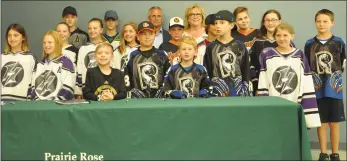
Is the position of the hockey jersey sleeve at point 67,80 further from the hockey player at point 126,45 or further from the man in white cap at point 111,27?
the man in white cap at point 111,27

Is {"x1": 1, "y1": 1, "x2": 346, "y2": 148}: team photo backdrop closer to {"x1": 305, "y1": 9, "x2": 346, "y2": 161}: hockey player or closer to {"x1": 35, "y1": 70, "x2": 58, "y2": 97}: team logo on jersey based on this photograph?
{"x1": 305, "y1": 9, "x2": 346, "y2": 161}: hockey player

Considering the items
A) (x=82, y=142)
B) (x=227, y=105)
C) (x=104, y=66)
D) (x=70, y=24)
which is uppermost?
(x=70, y=24)

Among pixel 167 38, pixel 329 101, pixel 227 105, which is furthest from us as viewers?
pixel 167 38

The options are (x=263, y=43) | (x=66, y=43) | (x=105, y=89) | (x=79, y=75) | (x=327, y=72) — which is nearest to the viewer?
(x=105, y=89)

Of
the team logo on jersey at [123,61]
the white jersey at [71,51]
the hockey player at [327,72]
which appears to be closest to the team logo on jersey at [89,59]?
the white jersey at [71,51]

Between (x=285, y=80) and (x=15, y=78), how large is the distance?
2.59m

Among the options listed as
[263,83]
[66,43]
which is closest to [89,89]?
[66,43]

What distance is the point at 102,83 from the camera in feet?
12.6

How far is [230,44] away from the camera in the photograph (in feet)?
13.5

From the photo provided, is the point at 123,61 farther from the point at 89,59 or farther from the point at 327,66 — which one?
the point at 327,66

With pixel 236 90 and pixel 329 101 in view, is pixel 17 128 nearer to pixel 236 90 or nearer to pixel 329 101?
pixel 236 90

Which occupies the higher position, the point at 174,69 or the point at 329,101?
the point at 174,69

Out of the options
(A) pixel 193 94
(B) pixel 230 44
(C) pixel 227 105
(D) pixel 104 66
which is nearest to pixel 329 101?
(B) pixel 230 44

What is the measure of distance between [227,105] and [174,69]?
1056 mm
